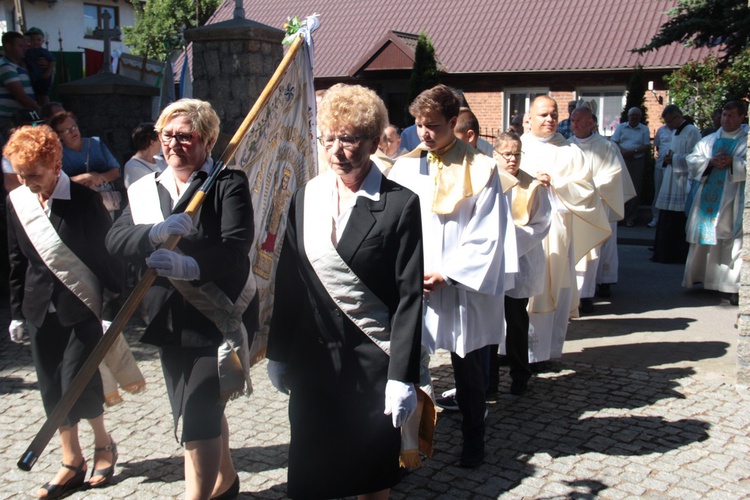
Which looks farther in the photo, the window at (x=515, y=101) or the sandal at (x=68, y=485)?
the window at (x=515, y=101)

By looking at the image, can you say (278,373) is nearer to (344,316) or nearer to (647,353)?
(344,316)

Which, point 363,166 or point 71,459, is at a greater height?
point 363,166

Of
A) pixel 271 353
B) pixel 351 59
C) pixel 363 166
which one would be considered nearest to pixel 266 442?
pixel 271 353

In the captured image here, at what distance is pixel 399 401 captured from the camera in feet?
10.0

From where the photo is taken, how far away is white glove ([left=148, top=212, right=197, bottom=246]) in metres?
3.26

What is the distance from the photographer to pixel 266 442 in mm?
4836

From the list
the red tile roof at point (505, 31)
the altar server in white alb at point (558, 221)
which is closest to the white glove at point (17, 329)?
the altar server in white alb at point (558, 221)

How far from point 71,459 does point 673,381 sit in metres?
4.00

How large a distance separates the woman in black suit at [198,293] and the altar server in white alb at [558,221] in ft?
8.78

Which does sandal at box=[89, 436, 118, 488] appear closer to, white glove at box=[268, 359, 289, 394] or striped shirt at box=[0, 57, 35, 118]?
white glove at box=[268, 359, 289, 394]

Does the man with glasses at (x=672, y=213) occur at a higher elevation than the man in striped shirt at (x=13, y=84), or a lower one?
lower

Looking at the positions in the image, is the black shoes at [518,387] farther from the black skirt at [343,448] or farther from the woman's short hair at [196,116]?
the woman's short hair at [196,116]

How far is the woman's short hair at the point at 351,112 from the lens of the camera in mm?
3137

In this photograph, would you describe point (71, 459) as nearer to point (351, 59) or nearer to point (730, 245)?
point (730, 245)
